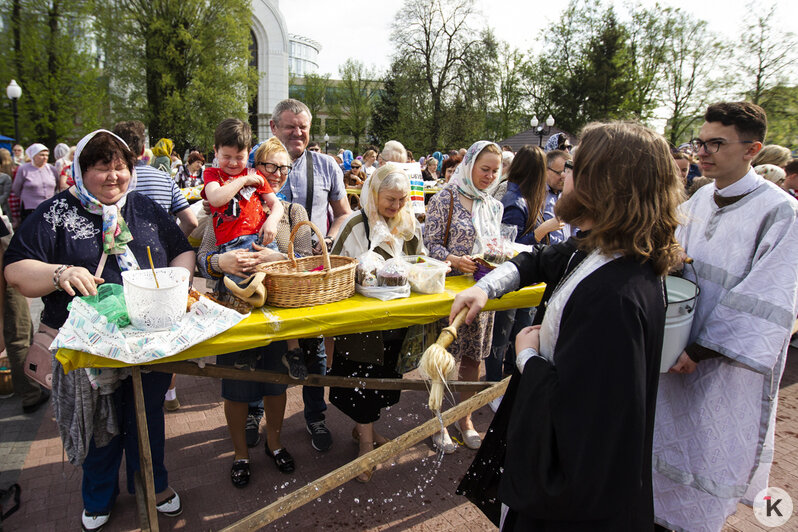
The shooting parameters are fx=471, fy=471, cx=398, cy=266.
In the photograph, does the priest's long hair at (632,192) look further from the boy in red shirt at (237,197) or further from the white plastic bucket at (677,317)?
the boy in red shirt at (237,197)

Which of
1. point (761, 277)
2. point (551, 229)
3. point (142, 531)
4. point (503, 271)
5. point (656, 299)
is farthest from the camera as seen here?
point (551, 229)

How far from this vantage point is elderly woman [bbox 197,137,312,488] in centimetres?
276

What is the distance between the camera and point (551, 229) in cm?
378

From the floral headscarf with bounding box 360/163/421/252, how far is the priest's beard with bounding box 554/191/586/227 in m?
1.57

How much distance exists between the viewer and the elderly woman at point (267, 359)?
2.76m

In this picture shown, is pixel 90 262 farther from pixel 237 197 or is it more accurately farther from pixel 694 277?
pixel 694 277

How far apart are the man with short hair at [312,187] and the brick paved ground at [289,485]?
0.20 meters

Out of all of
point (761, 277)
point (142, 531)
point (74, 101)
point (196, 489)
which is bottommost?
point (196, 489)

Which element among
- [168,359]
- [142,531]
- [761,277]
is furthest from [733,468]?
[142,531]

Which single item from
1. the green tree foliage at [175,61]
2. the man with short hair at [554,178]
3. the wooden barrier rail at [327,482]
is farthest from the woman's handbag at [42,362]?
the green tree foliage at [175,61]

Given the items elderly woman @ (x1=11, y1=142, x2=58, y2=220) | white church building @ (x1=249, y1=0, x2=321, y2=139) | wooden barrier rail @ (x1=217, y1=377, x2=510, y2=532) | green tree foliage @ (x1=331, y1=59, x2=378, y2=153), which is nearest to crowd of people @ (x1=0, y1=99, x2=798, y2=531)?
wooden barrier rail @ (x1=217, y1=377, x2=510, y2=532)

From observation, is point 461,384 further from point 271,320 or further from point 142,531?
point 142,531

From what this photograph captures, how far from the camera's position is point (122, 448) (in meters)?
2.53

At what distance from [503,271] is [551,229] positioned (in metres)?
2.06
